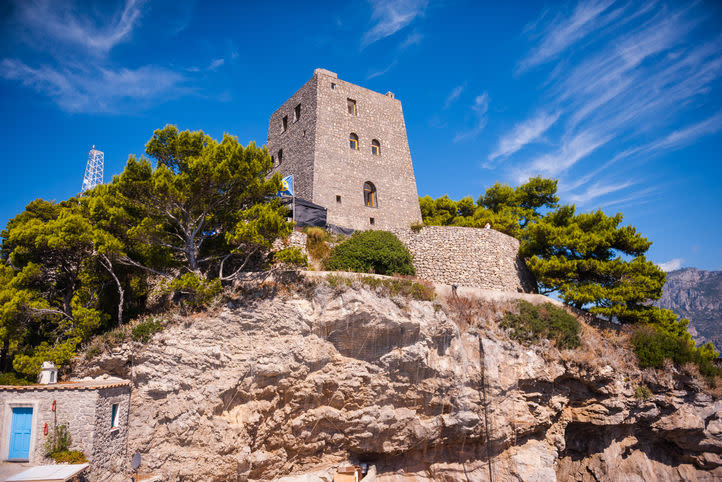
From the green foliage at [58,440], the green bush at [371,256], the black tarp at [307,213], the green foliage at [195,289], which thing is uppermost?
the black tarp at [307,213]

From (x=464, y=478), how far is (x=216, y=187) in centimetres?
1361

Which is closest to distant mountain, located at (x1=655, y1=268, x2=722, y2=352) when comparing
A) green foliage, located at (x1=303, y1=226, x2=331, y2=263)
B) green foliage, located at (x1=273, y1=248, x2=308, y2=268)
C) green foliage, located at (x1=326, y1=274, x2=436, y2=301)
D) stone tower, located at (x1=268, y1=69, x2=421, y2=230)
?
stone tower, located at (x1=268, y1=69, x2=421, y2=230)

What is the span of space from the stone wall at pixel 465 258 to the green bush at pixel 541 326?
2928 mm

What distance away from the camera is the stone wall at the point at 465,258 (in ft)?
62.3

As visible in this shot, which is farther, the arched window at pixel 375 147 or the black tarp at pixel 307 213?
the arched window at pixel 375 147

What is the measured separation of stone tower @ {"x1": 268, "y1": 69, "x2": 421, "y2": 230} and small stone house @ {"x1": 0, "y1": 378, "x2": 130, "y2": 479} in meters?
A: 12.8

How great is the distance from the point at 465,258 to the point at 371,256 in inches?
200

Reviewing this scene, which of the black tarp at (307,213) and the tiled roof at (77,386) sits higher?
the black tarp at (307,213)

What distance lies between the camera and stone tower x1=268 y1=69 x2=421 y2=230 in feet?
70.5

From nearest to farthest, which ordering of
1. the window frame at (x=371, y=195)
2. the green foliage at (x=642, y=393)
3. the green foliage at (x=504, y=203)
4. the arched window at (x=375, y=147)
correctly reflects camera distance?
1. the green foliage at (x=642, y=393)
2. the window frame at (x=371, y=195)
3. the arched window at (x=375, y=147)
4. the green foliage at (x=504, y=203)

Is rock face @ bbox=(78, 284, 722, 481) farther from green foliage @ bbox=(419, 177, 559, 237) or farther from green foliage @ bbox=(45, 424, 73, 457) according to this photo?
green foliage @ bbox=(419, 177, 559, 237)

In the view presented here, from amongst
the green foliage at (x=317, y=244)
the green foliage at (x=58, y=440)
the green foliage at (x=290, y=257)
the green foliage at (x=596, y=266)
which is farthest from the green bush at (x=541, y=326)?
the green foliage at (x=58, y=440)

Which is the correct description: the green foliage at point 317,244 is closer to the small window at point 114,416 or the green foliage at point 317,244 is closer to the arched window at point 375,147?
the arched window at point 375,147

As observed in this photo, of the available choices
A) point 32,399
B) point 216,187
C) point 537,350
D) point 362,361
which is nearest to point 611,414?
point 537,350
